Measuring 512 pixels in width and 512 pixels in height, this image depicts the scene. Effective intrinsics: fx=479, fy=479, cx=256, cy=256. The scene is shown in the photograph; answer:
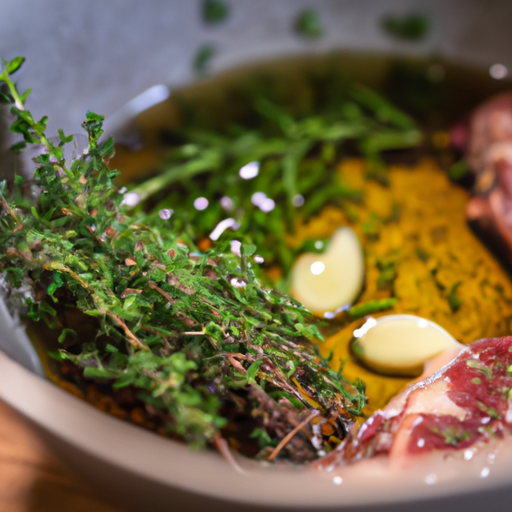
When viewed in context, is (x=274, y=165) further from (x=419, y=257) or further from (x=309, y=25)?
(x=309, y=25)

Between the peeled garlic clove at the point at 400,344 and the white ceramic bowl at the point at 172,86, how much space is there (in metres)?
0.22

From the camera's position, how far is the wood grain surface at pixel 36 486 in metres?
0.52

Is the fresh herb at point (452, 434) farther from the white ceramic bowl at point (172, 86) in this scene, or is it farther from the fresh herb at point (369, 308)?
the fresh herb at point (369, 308)

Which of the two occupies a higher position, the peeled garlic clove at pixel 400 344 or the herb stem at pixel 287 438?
the herb stem at pixel 287 438

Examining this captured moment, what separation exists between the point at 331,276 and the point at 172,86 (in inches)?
24.9

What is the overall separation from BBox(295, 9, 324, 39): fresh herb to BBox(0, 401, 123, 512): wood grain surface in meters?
1.02

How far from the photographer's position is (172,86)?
42.7 inches

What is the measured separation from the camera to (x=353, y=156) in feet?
3.06

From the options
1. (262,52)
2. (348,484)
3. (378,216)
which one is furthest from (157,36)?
(348,484)

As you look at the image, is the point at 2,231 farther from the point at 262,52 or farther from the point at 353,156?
the point at 262,52

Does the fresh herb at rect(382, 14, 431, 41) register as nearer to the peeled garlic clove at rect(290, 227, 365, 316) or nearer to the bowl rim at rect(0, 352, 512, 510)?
the peeled garlic clove at rect(290, 227, 365, 316)

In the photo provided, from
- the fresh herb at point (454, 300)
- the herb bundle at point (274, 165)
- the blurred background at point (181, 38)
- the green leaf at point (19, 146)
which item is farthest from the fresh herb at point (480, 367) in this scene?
the blurred background at point (181, 38)

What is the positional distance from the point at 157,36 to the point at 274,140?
0.38 meters

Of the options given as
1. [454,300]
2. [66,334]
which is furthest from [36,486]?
[454,300]
